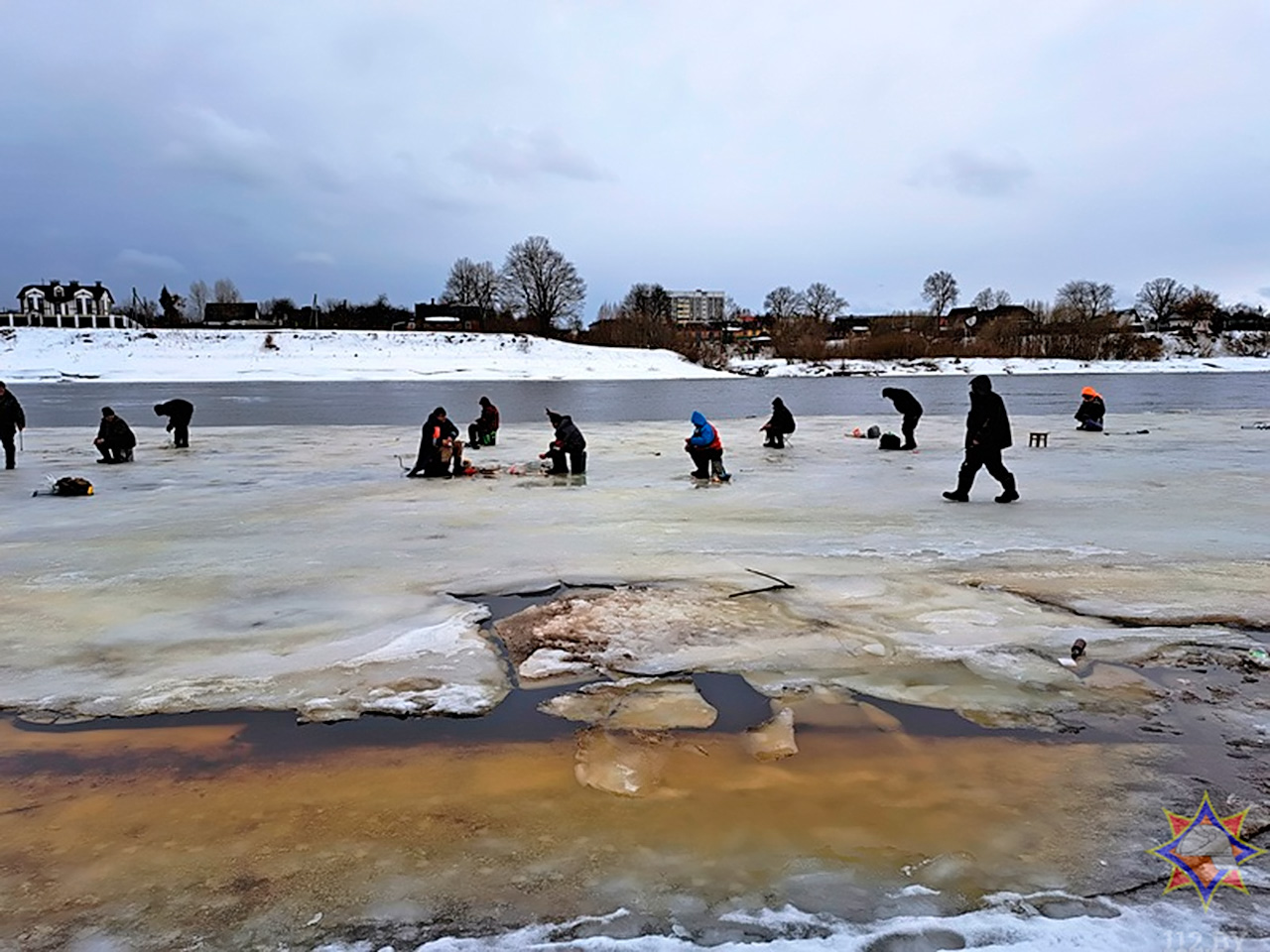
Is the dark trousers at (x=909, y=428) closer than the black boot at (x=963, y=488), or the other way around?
the black boot at (x=963, y=488)

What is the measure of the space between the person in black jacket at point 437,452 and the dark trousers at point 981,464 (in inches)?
290

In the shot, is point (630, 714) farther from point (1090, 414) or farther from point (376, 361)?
point (376, 361)

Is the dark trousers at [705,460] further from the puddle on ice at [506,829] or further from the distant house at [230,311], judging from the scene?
the distant house at [230,311]

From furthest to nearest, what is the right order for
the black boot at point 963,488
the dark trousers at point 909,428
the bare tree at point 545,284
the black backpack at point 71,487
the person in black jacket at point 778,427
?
the bare tree at point 545,284 → the person in black jacket at point 778,427 → the dark trousers at point 909,428 → the black backpack at point 71,487 → the black boot at point 963,488

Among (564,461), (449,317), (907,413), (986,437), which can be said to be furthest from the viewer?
(449,317)

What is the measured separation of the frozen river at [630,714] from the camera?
3033 mm

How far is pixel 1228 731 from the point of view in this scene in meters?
4.23

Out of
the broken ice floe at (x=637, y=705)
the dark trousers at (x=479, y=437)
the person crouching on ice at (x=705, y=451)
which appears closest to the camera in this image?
the broken ice floe at (x=637, y=705)

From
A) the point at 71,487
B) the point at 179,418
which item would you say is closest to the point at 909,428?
the point at 71,487

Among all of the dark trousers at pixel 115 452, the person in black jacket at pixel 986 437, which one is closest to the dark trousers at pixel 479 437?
the dark trousers at pixel 115 452

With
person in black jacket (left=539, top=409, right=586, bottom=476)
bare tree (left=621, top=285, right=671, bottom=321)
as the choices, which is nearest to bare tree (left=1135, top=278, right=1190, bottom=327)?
bare tree (left=621, top=285, right=671, bottom=321)

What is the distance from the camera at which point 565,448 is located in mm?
13391

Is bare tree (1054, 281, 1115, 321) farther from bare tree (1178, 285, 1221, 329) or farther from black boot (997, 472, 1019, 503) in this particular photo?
black boot (997, 472, 1019, 503)

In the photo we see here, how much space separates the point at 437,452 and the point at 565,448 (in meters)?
1.99
